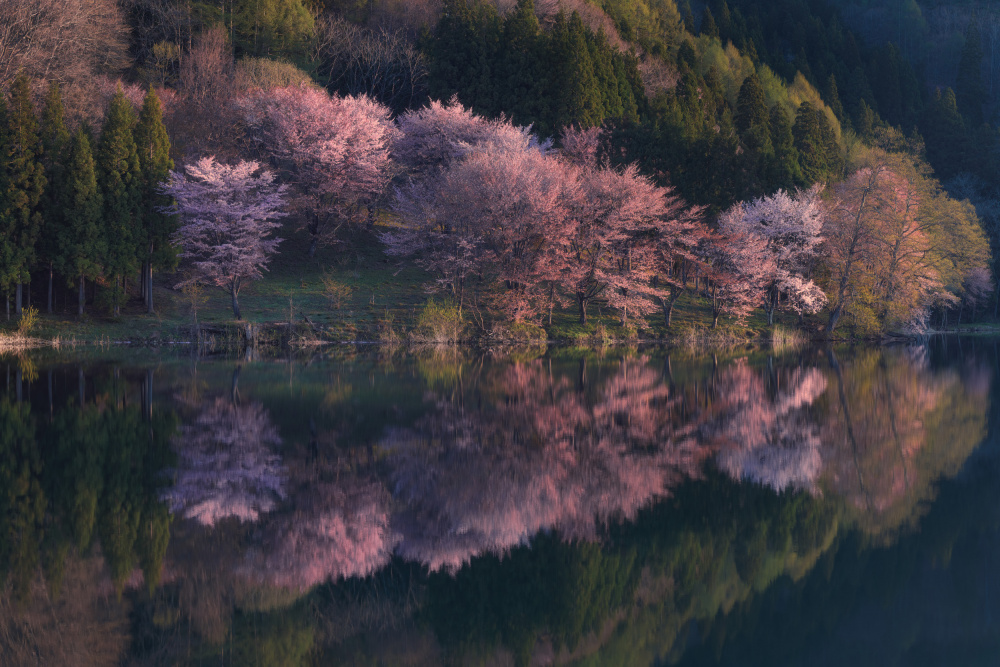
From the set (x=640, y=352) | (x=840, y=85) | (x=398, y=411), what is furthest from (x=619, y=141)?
(x=840, y=85)

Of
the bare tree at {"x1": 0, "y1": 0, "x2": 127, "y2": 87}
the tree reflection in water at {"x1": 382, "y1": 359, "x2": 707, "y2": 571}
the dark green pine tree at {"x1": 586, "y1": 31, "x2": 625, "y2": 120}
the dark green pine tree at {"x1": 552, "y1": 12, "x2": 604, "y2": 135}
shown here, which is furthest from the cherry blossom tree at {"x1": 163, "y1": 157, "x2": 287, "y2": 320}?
the dark green pine tree at {"x1": 586, "y1": 31, "x2": 625, "y2": 120}

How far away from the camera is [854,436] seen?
16.9m

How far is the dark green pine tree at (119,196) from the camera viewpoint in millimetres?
39969

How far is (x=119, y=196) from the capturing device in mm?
40219

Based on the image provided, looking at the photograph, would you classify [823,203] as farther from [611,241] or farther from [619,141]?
[611,241]

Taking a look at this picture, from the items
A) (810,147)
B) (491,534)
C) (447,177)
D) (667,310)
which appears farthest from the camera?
(810,147)

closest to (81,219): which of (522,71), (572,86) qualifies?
(522,71)

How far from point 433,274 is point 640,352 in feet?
52.3

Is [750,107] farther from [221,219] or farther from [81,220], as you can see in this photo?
[81,220]

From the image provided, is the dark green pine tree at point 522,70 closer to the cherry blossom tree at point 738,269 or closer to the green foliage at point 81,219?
the cherry blossom tree at point 738,269

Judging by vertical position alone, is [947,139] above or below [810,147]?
above

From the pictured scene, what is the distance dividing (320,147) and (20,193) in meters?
16.3

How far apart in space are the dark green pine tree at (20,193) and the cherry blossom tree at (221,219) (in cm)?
552

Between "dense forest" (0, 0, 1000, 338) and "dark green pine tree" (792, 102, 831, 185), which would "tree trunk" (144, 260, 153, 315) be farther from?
"dark green pine tree" (792, 102, 831, 185)
